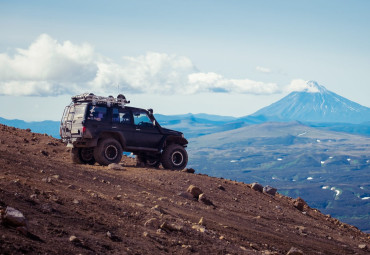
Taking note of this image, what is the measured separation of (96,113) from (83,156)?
195 cm

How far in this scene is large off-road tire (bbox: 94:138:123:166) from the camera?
2083 centimetres

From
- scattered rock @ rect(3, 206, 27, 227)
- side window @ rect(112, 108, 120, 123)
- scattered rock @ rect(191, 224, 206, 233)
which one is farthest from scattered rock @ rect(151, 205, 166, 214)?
side window @ rect(112, 108, 120, 123)

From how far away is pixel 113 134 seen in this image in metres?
21.5

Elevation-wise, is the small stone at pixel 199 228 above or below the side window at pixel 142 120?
below

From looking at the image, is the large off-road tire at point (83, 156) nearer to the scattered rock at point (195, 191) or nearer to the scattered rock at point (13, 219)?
the scattered rock at point (195, 191)

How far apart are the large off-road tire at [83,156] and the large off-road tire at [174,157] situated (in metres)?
2.82

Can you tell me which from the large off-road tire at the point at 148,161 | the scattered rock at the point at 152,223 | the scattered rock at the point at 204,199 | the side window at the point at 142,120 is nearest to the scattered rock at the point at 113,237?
the scattered rock at the point at 152,223

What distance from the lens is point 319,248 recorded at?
15.2 m

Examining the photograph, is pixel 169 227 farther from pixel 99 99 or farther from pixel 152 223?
pixel 99 99

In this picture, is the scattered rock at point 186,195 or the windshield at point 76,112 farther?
the windshield at point 76,112

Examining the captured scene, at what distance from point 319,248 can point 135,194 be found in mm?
5141

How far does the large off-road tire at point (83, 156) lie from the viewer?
21.7 metres

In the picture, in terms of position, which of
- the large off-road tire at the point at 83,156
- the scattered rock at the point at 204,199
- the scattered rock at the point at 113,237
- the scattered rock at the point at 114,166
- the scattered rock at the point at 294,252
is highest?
the large off-road tire at the point at 83,156

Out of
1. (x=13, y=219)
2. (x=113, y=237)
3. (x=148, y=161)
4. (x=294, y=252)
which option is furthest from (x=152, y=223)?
(x=148, y=161)
